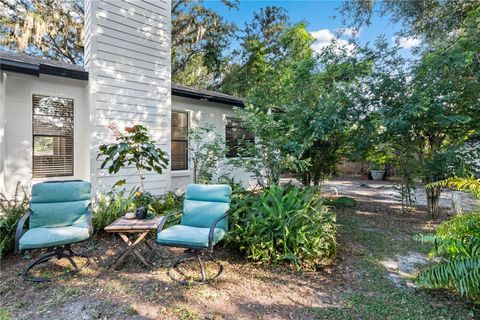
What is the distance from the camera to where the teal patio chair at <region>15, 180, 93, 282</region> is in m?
3.09

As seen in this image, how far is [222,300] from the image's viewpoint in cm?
268

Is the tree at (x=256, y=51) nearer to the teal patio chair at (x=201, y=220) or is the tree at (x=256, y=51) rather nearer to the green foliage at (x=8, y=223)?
the teal patio chair at (x=201, y=220)

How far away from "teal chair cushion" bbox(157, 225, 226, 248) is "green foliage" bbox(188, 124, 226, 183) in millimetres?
2765

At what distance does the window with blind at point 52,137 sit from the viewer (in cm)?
492

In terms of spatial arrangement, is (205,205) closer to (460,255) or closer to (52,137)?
(460,255)

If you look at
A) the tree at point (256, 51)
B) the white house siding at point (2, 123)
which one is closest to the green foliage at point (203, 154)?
the white house siding at point (2, 123)

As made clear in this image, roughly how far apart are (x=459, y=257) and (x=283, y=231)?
1.83 m

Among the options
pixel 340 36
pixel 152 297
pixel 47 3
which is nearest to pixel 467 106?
pixel 340 36

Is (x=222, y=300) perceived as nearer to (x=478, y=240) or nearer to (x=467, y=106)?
(x=478, y=240)

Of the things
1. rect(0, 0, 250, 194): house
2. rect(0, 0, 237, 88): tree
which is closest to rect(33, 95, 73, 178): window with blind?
rect(0, 0, 250, 194): house

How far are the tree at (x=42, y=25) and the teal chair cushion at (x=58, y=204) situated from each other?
304 inches

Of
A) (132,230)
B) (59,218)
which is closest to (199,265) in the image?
(132,230)

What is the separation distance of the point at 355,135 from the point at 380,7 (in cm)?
446

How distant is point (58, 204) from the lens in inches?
140
